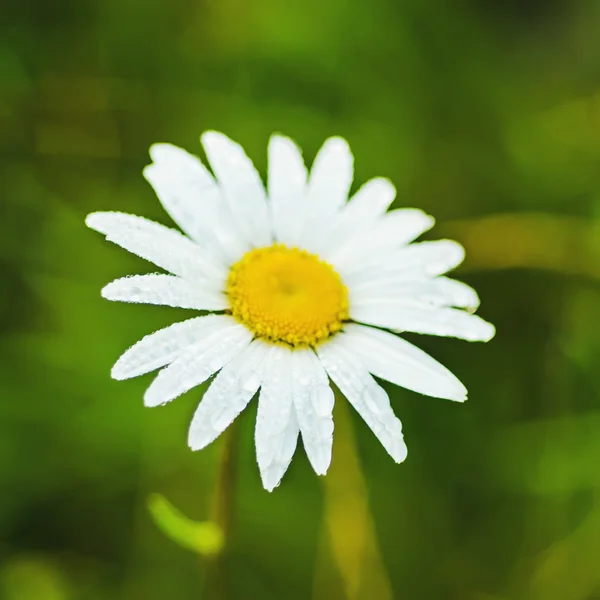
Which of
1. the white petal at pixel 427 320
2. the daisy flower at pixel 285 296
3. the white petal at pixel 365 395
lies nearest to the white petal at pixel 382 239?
the daisy flower at pixel 285 296

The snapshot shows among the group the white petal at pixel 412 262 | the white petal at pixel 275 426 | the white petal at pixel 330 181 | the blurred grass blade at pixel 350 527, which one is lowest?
the blurred grass blade at pixel 350 527

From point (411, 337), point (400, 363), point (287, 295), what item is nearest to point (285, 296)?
point (287, 295)

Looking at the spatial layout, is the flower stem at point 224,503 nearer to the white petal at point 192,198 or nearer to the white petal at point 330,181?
the white petal at point 192,198

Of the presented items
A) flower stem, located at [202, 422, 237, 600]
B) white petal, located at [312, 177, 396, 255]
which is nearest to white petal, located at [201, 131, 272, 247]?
white petal, located at [312, 177, 396, 255]

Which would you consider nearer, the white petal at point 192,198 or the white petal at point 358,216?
the white petal at point 192,198

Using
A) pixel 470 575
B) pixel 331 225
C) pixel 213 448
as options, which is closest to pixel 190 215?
pixel 331 225

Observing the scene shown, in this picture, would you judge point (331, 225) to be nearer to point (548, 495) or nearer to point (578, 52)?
point (548, 495)

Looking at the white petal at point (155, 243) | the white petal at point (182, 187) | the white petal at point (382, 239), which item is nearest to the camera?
the white petal at point (155, 243)
